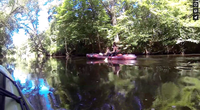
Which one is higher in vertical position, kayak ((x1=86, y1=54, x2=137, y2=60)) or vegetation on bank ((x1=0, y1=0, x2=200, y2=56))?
vegetation on bank ((x1=0, y1=0, x2=200, y2=56))

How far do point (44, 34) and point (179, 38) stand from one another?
27.8 m

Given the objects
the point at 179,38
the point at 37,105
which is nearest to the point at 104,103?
the point at 37,105

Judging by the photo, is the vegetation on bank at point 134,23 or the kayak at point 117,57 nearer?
the kayak at point 117,57

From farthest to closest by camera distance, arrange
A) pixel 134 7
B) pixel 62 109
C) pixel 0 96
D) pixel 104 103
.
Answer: pixel 134 7, pixel 104 103, pixel 62 109, pixel 0 96

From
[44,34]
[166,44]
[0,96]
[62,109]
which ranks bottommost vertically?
[62,109]

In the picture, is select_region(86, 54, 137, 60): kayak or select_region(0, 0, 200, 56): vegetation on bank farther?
select_region(0, 0, 200, 56): vegetation on bank

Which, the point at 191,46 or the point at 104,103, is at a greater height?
the point at 191,46

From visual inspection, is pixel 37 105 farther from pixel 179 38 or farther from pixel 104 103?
pixel 179 38

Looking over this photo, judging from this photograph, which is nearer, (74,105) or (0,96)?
(0,96)

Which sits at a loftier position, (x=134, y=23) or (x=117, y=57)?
(x=134, y=23)

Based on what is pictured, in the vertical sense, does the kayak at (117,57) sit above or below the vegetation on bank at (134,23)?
below

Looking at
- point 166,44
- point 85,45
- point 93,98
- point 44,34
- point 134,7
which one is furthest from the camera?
Result: point 44,34

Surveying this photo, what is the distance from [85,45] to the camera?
26.7m

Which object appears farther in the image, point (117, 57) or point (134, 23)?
point (134, 23)
